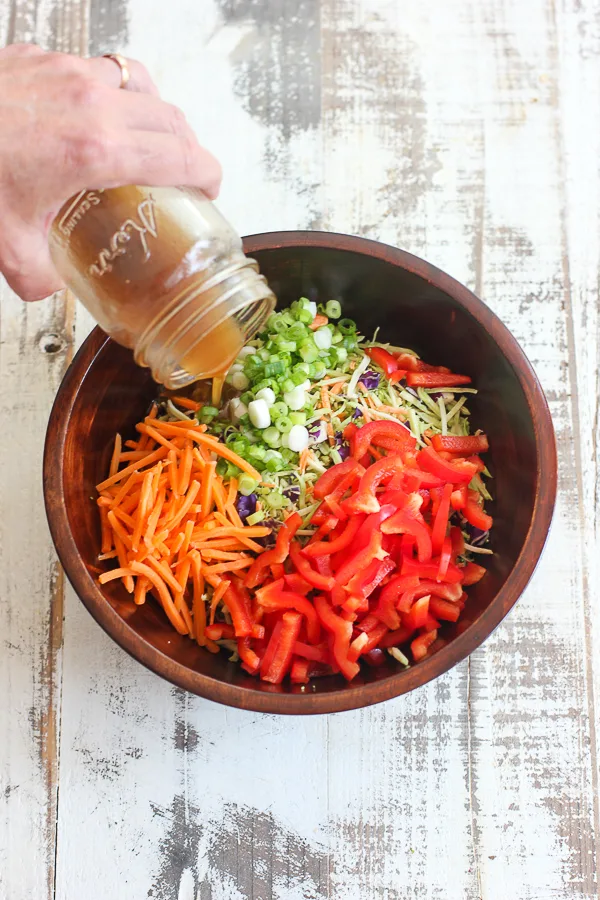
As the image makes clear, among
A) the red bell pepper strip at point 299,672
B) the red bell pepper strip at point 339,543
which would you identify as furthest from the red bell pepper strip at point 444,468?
the red bell pepper strip at point 299,672

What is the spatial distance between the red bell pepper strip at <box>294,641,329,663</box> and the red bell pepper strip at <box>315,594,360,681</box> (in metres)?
0.04

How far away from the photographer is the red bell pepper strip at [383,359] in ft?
5.98

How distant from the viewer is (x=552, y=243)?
2094 millimetres

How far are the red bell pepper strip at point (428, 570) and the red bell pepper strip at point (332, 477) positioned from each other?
229mm

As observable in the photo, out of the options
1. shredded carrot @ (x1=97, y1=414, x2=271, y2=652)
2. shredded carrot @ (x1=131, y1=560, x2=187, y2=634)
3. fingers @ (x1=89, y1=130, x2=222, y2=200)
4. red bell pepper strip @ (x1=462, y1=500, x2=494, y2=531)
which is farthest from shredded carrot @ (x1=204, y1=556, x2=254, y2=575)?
fingers @ (x1=89, y1=130, x2=222, y2=200)

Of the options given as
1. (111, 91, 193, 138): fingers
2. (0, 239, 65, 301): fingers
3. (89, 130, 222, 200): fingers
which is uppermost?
(111, 91, 193, 138): fingers

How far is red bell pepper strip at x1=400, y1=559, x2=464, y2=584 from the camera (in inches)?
63.1

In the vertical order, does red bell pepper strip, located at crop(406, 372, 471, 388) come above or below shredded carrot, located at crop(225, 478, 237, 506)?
above

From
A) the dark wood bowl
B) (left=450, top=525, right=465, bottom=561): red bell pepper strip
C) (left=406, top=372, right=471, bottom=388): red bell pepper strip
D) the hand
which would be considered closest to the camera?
A: the hand

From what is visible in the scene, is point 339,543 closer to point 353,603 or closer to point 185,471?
point 353,603

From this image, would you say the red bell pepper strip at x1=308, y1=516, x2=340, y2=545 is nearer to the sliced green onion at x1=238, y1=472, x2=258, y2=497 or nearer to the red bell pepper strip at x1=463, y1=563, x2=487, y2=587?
the sliced green onion at x1=238, y1=472, x2=258, y2=497

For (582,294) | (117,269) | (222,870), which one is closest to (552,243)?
(582,294)

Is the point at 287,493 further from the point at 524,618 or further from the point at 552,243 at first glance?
the point at 552,243

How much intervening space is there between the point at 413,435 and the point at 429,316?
11.4 inches
